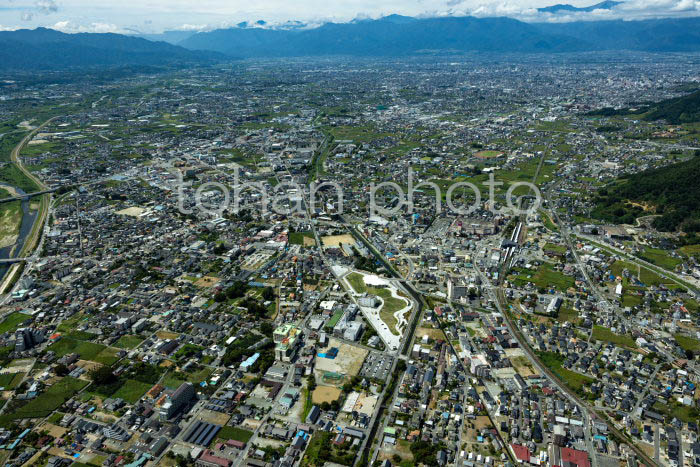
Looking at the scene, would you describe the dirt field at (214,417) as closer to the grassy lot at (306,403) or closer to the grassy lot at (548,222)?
A: the grassy lot at (306,403)

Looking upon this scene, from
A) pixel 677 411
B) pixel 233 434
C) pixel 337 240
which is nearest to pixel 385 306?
pixel 337 240

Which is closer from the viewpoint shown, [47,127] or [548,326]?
[548,326]

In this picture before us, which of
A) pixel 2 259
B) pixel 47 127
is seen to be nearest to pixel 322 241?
pixel 2 259

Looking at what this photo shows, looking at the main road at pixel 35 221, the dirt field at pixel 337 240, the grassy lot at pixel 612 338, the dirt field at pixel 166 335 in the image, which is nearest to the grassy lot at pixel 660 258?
the grassy lot at pixel 612 338

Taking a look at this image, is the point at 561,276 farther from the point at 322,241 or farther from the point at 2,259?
the point at 2,259

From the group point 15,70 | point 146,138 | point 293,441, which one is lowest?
point 293,441

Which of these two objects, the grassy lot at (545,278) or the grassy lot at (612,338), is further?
the grassy lot at (545,278)
